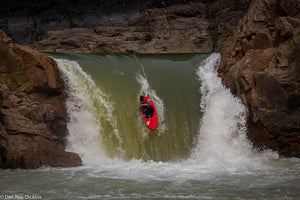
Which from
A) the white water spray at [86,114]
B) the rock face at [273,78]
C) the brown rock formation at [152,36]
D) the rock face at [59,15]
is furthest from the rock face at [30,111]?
the rock face at [59,15]

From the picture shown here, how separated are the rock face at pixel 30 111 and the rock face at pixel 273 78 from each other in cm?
585

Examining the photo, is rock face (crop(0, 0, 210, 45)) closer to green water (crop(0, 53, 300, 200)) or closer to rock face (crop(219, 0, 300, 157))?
green water (crop(0, 53, 300, 200))

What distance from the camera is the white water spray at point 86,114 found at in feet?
30.7

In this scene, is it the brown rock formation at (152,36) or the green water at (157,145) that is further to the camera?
the brown rock formation at (152,36)

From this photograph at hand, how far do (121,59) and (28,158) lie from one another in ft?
27.4

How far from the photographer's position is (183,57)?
16312mm

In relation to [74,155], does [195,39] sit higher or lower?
higher

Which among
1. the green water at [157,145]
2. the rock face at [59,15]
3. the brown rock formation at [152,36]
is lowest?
the green water at [157,145]

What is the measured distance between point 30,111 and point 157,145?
158 inches

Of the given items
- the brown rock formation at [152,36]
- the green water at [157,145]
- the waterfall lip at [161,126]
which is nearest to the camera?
the green water at [157,145]

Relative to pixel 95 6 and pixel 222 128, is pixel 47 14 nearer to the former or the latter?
pixel 95 6

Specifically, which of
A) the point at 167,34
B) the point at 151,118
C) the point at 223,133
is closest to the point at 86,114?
the point at 151,118

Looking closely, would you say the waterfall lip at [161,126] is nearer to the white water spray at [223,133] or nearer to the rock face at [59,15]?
the white water spray at [223,133]

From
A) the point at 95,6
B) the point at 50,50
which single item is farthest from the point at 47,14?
the point at 50,50
